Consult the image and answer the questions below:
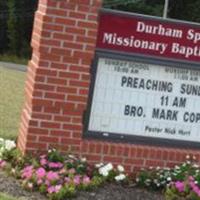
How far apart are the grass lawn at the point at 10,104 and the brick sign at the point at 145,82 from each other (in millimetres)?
2632

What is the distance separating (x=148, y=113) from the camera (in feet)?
27.7

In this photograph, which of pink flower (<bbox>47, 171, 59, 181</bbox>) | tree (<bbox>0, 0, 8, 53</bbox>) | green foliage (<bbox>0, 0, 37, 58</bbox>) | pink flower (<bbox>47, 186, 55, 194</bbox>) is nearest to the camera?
pink flower (<bbox>47, 186, 55, 194</bbox>)

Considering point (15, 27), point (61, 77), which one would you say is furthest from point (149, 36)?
point (15, 27)

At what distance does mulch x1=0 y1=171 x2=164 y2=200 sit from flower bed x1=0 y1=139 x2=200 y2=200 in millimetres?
66

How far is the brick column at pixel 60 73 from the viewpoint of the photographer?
7.83 meters

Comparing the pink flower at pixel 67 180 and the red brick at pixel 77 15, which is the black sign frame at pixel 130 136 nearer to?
the red brick at pixel 77 15

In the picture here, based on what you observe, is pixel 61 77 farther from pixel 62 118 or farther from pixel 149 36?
pixel 149 36

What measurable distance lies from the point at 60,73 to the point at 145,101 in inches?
43.9

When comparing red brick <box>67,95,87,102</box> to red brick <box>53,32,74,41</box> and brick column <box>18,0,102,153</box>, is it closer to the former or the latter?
brick column <box>18,0,102,153</box>

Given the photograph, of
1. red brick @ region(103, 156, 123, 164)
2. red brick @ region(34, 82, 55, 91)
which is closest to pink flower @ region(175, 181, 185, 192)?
red brick @ region(103, 156, 123, 164)

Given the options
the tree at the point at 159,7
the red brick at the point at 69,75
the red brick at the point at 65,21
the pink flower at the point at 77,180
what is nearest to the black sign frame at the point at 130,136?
the red brick at the point at 69,75

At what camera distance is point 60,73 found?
7.88m

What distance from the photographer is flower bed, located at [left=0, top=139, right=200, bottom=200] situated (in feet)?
24.0

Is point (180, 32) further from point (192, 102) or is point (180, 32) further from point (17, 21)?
point (17, 21)
